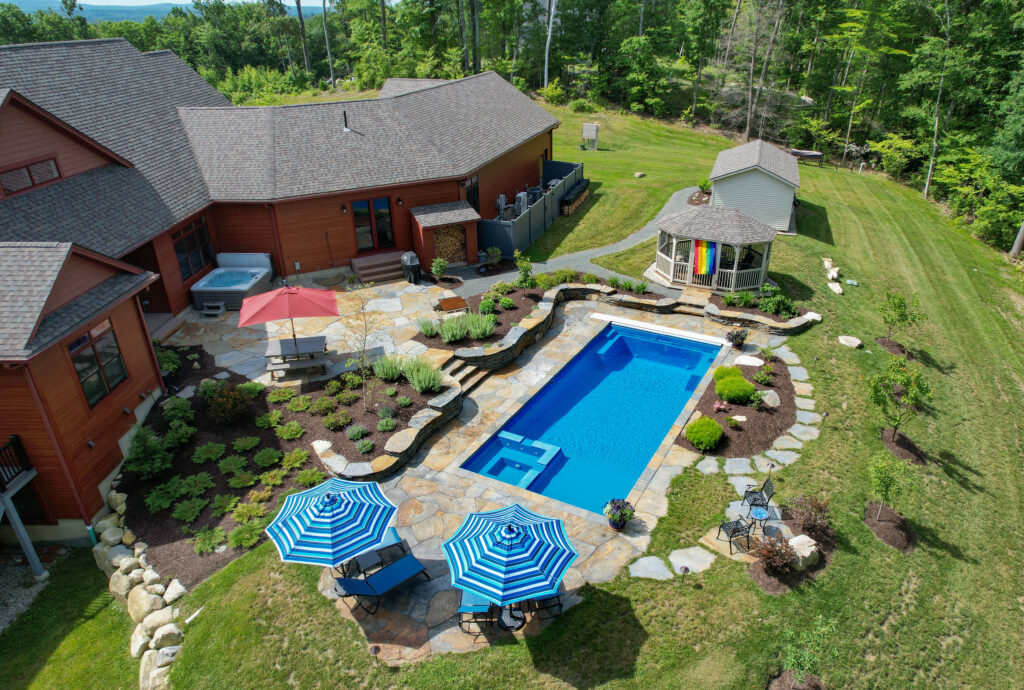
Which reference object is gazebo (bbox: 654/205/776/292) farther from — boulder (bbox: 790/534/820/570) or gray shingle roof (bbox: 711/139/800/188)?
boulder (bbox: 790/534/820/570)

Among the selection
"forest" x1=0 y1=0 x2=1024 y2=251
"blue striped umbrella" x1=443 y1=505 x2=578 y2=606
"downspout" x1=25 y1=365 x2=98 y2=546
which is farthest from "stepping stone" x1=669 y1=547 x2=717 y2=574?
"forest" x1=0 y1=0 x2=1024 y2=251

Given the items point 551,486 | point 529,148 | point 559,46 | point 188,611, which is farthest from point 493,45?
point 188,611

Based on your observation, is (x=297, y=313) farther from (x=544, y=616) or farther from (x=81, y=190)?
(x=544, y=616)

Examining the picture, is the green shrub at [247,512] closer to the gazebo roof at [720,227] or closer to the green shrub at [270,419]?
the green shrub at [270,419]

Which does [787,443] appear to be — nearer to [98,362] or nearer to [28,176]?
[98,362]

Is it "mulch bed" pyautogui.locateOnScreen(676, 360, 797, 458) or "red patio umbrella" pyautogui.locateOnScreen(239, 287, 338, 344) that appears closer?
"mulch bed" pyautogui.locateOnScreen(676, 360, 797, 458)

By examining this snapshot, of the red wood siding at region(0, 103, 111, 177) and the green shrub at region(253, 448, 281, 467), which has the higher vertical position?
the red wood siding at region(0, 103, 111, 177)
